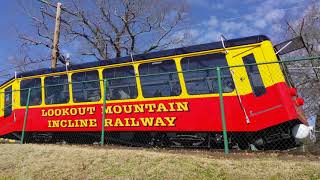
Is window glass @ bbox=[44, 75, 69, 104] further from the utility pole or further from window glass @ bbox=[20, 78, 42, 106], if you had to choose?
the utility pole

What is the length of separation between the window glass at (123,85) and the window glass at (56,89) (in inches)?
74.0

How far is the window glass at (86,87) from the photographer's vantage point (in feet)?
45.5

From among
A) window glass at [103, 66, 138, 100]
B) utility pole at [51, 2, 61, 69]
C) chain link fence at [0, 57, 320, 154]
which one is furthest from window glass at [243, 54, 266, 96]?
utility pole at [51, 2, 61, 69]

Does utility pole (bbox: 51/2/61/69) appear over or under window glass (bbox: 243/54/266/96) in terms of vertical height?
over

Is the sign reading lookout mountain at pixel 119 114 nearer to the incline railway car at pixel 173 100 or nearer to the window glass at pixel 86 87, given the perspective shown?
the incline railway car at pixel 173 100

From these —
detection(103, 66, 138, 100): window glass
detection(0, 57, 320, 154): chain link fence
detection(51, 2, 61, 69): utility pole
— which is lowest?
detection(0, 57, 320, 154): chain link fence

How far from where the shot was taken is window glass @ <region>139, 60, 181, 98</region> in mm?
12383

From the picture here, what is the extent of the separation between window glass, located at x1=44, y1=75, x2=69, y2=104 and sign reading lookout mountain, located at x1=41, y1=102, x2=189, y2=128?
328mm

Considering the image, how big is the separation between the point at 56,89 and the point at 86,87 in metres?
1.42

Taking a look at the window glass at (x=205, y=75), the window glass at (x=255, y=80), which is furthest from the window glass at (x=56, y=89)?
the window glass at (x=255, y=80)

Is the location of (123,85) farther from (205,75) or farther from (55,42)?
(55,42)

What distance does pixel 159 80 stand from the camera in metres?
12.6

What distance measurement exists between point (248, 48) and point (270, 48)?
55 centimetres

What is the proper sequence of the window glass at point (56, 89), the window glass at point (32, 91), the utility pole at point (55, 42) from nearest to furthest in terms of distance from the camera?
1. the window glass at point (56, 89)
2. the window glass at point (32, 91)
3. the utility pole at point (55, 42)
